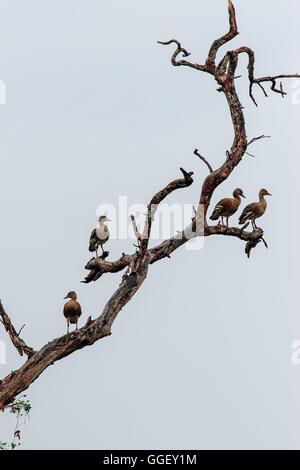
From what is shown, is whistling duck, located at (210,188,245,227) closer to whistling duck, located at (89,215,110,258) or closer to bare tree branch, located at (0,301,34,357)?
whistling duck, located at (89,215,110,258)

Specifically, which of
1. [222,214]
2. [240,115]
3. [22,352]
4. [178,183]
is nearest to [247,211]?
[222,214]

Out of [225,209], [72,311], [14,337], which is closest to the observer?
[14,337]

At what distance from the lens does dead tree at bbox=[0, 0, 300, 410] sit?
56.6ft

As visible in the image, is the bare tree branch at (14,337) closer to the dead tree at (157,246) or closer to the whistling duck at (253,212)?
the dead tree at (157,246)

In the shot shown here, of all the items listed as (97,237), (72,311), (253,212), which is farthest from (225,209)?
(72,311)

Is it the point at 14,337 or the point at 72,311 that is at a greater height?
the point at 72,311

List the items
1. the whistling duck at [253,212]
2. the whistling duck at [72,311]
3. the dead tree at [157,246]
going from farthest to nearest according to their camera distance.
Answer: the whistling duck at [253,212] < the whistling duck at [72,311] < the dead tree at [157,246]

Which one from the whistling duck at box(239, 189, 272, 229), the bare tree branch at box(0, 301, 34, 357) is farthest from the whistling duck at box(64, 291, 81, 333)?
the whistling duck at box(239, 189, 272, 229)

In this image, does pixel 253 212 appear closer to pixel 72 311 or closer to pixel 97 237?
pixel 97 237

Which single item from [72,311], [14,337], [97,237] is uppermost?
[97,237]

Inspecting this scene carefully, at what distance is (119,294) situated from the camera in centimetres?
1770

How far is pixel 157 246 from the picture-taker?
18594 millimetres

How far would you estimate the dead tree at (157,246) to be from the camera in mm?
17250

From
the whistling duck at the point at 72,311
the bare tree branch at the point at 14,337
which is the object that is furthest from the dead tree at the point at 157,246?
the whistling duck at the point at 72,311
